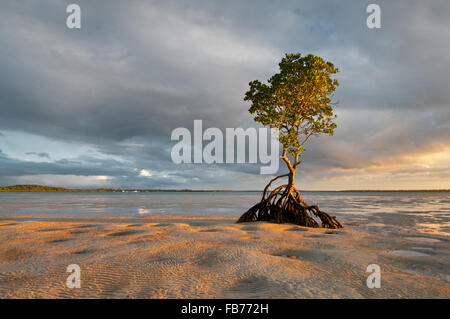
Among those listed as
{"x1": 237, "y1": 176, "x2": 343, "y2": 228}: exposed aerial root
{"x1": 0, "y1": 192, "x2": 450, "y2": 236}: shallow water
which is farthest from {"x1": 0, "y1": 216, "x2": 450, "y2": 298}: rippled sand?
{"x1": 0, "y1": 192, "x2": 450, "y2": 236}: shallow water

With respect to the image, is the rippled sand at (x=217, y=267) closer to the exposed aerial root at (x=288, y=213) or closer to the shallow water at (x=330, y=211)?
the exposed aerial root at (x=288, y=213)

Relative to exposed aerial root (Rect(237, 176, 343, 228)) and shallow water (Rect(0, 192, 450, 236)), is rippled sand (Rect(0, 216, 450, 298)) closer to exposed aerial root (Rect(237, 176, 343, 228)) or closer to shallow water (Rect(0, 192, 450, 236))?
exposed aerial root (Rect(237, 176, 343, 228))

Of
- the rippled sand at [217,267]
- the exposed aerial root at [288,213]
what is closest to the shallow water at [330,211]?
the exposed aerial root at [288,213]

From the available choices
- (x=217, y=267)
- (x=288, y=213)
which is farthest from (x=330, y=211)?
(x=217, y=267)

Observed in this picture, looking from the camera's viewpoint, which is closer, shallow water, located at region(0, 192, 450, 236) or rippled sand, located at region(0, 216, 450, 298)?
rippled sand, located at region(0, 216, 450, 298)

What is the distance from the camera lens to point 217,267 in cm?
625

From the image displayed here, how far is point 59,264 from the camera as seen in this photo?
6520mm

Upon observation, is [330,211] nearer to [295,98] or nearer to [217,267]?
[295,98]

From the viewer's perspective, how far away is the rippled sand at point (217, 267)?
4801mm

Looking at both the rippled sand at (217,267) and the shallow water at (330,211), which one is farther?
the shallow water at (330,211)

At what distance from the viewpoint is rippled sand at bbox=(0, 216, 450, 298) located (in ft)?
15.8
